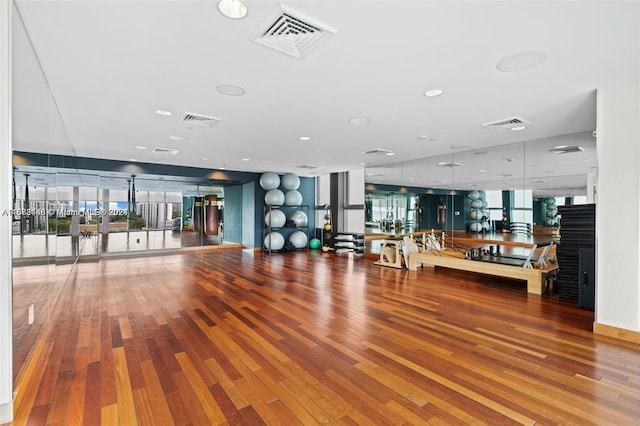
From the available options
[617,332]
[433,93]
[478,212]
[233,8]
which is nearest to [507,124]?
[433,93]

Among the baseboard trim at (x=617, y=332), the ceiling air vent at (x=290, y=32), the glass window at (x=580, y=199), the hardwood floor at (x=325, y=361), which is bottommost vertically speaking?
the hardwood floor at (x=325, y=361)

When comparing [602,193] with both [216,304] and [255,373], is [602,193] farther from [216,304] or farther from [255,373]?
[216,304]

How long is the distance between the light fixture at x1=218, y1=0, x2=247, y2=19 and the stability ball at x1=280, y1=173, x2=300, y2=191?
868 cm

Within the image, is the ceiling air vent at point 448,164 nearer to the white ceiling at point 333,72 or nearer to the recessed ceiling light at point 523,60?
the white ceiling at point 333,72

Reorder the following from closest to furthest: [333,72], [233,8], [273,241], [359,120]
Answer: [233,8] → [333,72] → [359,120] → [273,241]

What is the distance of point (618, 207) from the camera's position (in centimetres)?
345

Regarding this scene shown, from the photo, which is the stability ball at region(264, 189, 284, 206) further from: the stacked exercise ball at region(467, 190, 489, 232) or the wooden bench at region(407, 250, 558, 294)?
the stacked exercise ball at region(467, 190, 489, 232)

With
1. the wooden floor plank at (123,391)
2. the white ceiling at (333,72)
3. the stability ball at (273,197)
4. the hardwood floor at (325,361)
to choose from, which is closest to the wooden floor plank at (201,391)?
the hardwood floor at (325,361)

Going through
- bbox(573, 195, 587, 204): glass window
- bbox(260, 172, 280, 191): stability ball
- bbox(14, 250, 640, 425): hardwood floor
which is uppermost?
bbox(260, 172, 280, 191): stability ball

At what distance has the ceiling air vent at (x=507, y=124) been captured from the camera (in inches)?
182

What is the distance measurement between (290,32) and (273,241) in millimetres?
8369

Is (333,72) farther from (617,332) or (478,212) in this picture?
(478,212)

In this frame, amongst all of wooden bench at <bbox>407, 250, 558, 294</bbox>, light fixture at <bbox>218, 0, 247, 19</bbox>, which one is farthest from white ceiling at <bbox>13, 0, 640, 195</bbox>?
wooden bench at <bbox>407, 250, 558, 294</bbox>

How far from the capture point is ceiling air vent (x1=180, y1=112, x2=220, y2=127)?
181 inches
